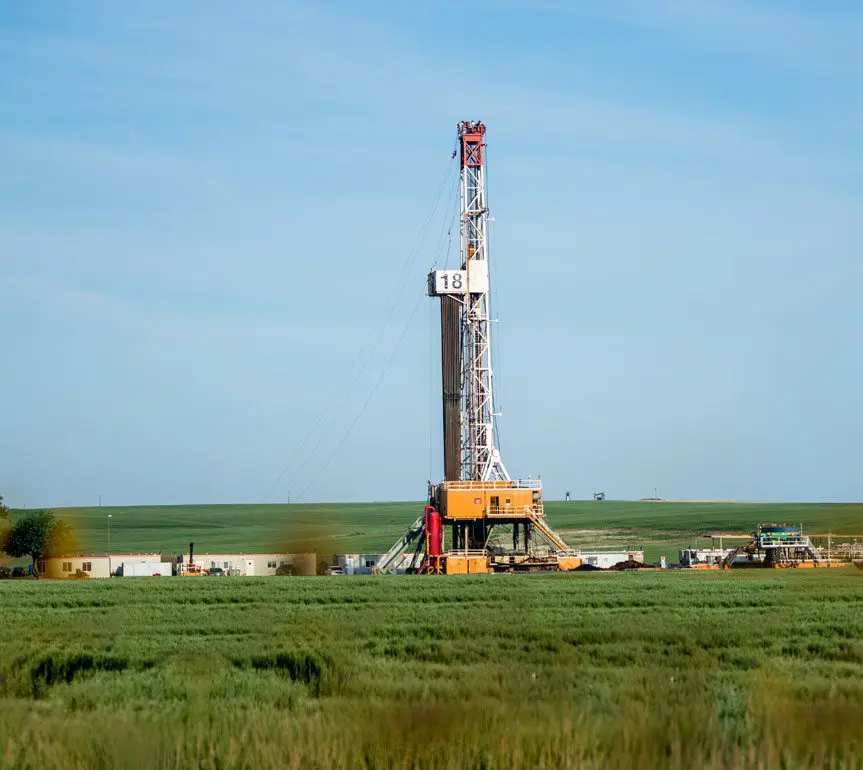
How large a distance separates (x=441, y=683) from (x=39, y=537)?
62.5 m

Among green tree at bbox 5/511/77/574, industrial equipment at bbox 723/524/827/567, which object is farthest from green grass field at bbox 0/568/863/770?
green tree at bbox 5/511/77/574

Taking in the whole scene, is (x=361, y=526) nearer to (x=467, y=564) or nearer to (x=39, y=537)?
(x=39, y=537)

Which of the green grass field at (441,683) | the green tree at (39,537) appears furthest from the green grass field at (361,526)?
the green grass field at (441,683)

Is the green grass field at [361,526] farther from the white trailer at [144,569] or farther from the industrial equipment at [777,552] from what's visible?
the industrial equipment at [777,552]

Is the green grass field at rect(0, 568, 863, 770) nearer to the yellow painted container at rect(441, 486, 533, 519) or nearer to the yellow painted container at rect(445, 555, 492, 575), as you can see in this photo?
the yellow painted container at rect(445, 555, 492, 575)

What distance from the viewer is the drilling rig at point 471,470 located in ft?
157

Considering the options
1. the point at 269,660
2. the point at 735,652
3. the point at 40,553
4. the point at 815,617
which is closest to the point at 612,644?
the point at 735,652

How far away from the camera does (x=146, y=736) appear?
6.79 meters

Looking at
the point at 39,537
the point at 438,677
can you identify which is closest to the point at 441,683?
the point at 438,677

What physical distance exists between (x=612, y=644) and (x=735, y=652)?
1.91 metres

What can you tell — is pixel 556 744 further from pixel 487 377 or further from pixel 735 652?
pixel 487 377

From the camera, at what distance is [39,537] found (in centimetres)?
6819

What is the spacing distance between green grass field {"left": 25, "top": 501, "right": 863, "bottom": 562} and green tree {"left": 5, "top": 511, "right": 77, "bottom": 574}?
8.56 meters

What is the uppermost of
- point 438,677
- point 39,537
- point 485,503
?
point 485,503
